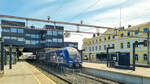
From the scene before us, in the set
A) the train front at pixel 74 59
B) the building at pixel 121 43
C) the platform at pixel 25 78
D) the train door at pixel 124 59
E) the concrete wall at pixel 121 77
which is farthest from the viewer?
the building at pixel 121 43

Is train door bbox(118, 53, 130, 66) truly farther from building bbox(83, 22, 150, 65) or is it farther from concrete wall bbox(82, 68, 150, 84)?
building bbox(83, 22, 150, 65)

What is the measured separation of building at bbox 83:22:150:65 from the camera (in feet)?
99.8


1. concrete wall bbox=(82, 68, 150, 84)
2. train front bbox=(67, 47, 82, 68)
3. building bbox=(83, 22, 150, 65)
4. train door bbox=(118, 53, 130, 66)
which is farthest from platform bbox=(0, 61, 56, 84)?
building bbox=(83, 22, 150, 65)

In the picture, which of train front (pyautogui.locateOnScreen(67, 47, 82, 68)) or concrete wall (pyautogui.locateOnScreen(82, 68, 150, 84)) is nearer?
concrete wall (pyautogui.locateOnScreen(82, 68, 150, 84))

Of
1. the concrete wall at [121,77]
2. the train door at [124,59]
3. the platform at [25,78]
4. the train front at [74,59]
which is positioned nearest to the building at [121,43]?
the train door at [124,59]

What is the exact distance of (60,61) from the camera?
19.5m

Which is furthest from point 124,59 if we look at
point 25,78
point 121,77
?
point 25,78

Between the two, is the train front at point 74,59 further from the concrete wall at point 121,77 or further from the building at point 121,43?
the building at point 121,43

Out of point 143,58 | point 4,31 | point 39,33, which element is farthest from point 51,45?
point 143,58

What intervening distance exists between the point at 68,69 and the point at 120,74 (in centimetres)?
770

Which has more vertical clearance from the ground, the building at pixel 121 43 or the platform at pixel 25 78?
the building at pixel 121 43

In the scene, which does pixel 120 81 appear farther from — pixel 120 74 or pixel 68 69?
pixel 68 69

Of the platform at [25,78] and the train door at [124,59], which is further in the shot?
the train door at [124,59]

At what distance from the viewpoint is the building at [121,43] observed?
30.4 m
